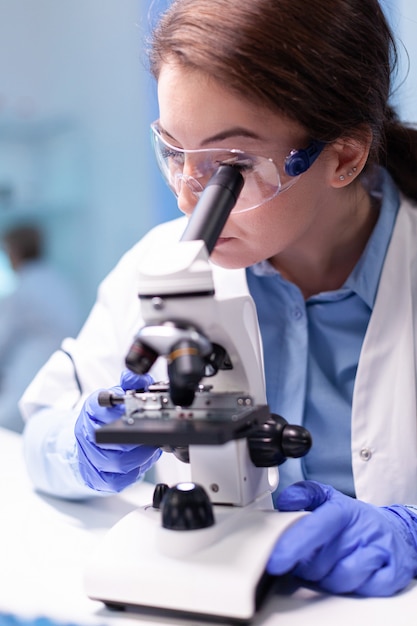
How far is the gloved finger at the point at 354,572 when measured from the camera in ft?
3.49

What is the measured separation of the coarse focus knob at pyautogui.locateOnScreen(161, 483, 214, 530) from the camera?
104 centimetres

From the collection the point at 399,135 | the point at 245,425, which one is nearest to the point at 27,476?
the point at 245,425

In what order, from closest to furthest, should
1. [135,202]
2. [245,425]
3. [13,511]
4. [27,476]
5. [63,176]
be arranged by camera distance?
1. [245,425]
2. [13,511]
3. [27,476]
4. [135,202]
5. [63,176]

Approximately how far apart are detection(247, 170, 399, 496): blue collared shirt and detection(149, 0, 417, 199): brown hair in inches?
12.7

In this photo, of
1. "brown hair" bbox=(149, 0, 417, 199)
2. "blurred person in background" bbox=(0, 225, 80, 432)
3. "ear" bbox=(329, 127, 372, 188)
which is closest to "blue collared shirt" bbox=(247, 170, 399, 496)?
"ear" bbox=(329, 127, 372, 188)

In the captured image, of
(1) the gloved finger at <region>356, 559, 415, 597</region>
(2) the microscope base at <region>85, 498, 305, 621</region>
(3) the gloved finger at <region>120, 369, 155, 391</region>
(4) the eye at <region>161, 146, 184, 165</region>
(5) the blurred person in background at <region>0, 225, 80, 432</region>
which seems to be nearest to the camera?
(2) the microscope base at <region>85, 498, 305, 621</region>

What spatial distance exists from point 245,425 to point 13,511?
82cm

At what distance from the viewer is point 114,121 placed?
10.8ft

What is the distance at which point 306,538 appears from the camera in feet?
3.37

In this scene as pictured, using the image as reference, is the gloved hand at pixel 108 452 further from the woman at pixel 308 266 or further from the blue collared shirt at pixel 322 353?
the blue collared shirt at pixel 322 353

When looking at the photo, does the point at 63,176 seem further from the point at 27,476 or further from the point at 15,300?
the point at 27,476

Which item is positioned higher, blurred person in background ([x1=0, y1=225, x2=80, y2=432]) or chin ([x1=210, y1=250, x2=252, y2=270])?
chin ([x1=210, y1=250, x2=252, y2=270])

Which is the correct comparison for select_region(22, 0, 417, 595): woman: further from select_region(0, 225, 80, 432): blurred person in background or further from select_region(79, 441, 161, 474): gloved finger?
select_region(0, 225, 80, 432): blurred person in background

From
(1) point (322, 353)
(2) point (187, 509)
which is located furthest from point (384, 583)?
(1) point (322, 353)
